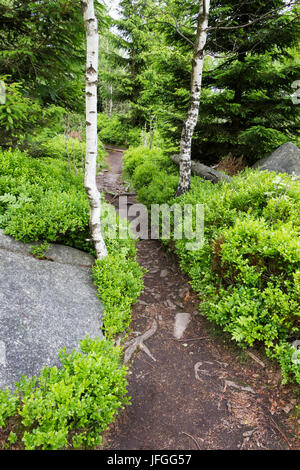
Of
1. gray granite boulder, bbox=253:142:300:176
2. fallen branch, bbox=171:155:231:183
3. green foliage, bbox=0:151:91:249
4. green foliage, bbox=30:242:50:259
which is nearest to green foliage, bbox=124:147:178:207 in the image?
fallen branch, bbox=171:155:231:183

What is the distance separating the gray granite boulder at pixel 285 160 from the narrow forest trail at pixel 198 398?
6000 mm

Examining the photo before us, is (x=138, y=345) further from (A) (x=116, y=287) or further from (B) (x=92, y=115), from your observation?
(B) (x=92, y=115)

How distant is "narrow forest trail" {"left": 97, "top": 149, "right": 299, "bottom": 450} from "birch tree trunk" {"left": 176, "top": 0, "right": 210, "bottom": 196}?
4.77 meters

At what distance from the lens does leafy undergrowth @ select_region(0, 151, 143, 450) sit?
108 inches

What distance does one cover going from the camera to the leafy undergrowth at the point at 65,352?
2.75 m

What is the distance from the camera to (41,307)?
4.21m

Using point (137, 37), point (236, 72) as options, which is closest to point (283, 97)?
point (236, 72)

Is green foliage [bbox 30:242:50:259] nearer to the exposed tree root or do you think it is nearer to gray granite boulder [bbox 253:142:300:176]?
the exposed tree root

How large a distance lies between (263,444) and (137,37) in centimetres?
2483

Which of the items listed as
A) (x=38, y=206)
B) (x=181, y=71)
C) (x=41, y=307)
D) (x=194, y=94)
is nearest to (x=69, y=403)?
(x=41, y=307)

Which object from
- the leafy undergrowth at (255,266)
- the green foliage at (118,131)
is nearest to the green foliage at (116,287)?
the leafy undergrowth at (255,266)

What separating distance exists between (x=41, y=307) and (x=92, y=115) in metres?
3.58

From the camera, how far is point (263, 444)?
310 cm

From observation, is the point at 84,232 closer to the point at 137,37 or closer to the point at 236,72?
the point at 236,72
